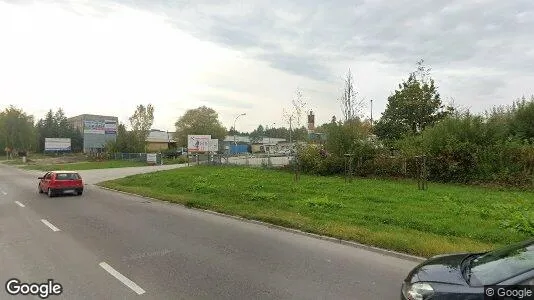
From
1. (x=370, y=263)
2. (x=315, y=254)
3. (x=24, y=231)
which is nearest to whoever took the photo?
(x=370, y=263)

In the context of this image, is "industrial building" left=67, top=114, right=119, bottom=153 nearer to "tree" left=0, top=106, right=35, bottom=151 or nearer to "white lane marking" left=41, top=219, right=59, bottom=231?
"tree" left=0, top=106, right=35, bottom=151

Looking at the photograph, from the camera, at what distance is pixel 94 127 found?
9000 centimetres

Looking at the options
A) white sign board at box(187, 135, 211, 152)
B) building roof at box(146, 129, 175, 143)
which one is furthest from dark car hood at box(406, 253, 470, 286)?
building roof at box(146, 129, 175, 143)

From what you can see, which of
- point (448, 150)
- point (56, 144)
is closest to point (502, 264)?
point (448, 150)

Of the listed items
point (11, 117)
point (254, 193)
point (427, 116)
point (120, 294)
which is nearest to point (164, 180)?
point (254, 193)

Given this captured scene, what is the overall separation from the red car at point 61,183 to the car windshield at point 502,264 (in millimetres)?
21194

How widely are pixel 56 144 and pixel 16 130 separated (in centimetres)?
815

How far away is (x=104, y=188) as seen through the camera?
85.9 feet

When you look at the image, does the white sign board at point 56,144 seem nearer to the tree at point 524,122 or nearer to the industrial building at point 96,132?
the industrial building at point 96,132

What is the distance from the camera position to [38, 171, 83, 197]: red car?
69.4 feet

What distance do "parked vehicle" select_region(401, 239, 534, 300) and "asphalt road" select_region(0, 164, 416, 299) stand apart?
5.25 ft

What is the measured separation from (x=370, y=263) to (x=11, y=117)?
94.7 m

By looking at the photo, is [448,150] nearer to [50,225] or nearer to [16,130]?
[50,225]

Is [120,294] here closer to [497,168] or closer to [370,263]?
[370,263]
